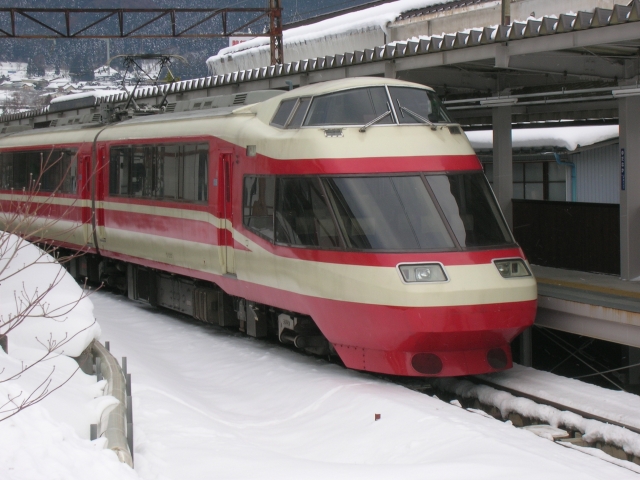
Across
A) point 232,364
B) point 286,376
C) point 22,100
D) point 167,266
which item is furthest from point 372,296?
point 22,100

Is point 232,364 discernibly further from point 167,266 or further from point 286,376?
point 167,266

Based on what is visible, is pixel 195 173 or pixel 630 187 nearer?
pixel 630 187

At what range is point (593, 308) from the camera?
32.3 ft

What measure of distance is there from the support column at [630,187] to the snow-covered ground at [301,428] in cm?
417

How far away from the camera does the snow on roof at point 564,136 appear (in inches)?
795

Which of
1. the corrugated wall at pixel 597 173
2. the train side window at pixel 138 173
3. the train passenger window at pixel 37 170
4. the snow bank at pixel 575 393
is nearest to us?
the snow bank at pixel 575 393

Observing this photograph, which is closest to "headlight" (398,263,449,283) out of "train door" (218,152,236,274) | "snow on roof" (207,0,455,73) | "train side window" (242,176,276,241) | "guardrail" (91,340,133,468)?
"train side window" (242,176,276,241)

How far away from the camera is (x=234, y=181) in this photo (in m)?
11.2

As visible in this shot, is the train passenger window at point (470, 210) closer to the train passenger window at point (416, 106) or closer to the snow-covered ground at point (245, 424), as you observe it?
the train passenger window at point (416, 106)

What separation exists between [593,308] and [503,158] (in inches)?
195

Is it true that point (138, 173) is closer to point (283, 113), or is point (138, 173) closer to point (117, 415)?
point (283, 113)

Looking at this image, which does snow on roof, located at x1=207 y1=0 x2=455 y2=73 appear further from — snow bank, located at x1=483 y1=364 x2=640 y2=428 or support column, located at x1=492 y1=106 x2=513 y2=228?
snow bank, located at x1=483 y1=364 x2=640 y2=428

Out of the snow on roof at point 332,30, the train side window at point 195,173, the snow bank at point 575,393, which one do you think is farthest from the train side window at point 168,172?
the snow on roof at point 332,30

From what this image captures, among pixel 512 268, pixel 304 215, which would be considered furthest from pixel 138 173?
pixel 512 268
